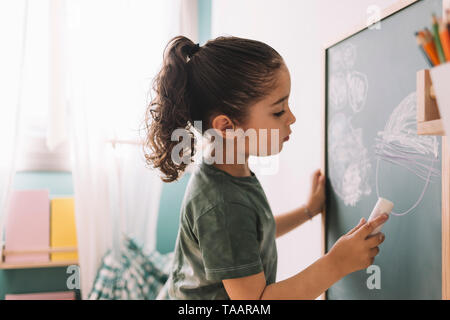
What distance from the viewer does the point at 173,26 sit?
5.63 ft

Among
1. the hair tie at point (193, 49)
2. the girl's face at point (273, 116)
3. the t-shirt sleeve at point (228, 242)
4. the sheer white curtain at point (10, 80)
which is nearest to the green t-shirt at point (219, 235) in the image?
the t-shirt sleeve at point (228, 242)

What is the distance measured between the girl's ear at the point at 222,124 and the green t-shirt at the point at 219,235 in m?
0.08

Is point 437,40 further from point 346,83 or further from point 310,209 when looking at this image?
point 310,209

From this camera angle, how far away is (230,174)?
0.70m

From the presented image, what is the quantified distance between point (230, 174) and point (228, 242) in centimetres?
16

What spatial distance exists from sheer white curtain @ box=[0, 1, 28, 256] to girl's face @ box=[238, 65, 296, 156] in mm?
1179

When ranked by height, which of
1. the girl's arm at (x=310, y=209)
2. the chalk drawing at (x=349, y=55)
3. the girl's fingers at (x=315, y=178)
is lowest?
the girl's arm at (x=310, y=209)

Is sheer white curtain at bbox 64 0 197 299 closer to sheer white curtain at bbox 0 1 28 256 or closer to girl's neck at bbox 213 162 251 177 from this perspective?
sheer white curtain at bbox 0 1 28 256

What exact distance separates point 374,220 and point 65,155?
4.86ft

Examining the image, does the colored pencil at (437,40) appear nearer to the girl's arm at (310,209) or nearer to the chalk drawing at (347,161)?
the chalk drawing at (347,161)

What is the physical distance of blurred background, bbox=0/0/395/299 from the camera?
4.70 feet

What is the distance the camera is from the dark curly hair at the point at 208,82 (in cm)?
62

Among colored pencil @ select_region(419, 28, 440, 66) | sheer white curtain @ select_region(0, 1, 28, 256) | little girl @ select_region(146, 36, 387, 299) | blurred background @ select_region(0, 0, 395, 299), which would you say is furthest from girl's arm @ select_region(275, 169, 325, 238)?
sheer white curtain @ select_region(0, 1, 28, 256)
